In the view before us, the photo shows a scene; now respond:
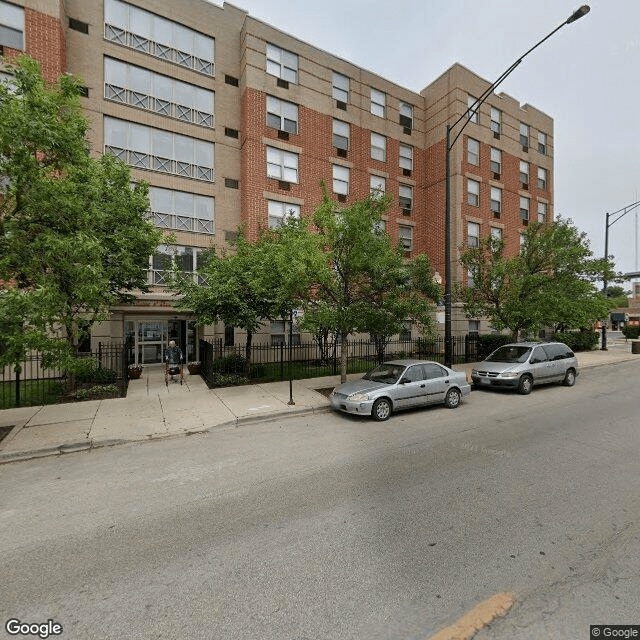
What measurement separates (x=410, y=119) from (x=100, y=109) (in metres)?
19.1

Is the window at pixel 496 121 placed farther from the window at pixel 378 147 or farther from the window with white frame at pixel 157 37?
the window with white frame at pixel 157 37

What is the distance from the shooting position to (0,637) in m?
2.69

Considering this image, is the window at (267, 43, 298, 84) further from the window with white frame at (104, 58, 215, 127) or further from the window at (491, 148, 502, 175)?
the window at (491, 148, 502, 175)

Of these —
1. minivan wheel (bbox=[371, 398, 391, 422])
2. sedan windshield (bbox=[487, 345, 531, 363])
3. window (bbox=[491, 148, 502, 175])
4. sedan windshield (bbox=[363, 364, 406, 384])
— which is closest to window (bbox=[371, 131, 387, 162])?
window (bbox=[491, 148, 502, 175])

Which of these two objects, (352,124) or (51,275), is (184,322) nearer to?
(51,275)

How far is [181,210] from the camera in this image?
1858cm

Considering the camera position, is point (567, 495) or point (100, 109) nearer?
point (567, 495)

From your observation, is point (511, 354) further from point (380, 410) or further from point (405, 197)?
point (405, 197)

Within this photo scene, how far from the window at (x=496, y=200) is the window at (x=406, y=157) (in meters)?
6.54

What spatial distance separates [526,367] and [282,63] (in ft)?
66.9

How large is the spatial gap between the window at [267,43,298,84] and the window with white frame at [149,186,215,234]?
828cm

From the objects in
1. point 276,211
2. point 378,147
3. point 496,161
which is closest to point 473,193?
point 496,161

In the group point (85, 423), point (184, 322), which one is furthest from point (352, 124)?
point (85, 423)

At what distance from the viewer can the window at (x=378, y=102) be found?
2339cm
